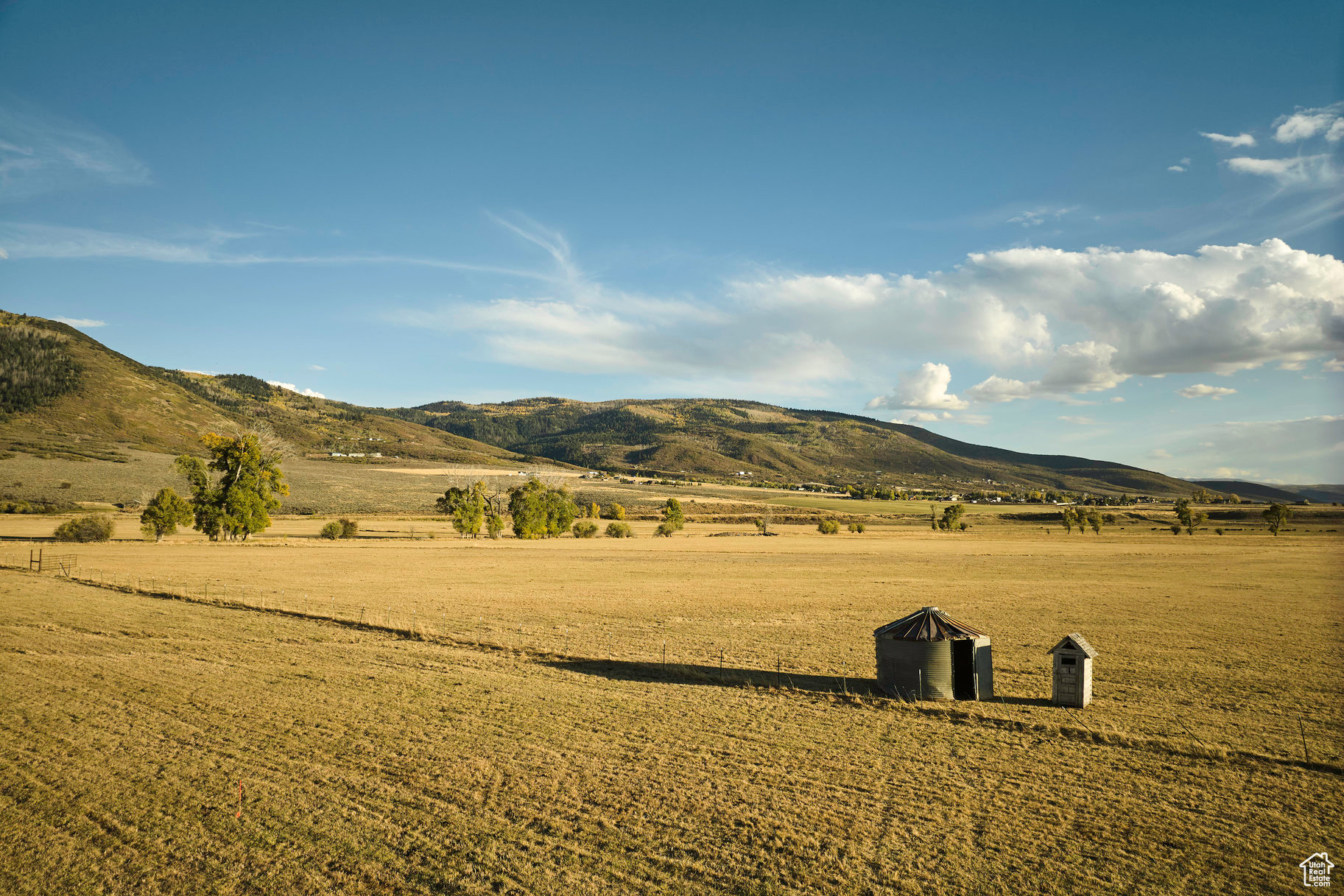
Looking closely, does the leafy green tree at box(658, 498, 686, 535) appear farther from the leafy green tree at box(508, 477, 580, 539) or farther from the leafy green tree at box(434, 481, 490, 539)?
the leafy green tree at box(434, 481, 490, 539)

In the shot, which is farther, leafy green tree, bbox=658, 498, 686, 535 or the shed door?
leafy green tree, bbox=658, 498, 686, 535

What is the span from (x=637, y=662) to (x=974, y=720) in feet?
35.9

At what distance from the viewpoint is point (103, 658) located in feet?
76.0

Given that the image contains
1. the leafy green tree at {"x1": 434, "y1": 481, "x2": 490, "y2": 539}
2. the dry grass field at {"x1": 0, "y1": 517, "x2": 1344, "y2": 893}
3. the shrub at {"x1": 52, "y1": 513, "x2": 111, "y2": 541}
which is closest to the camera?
the dry grass field at {"x1": 0, "y1": 517, "x2": 1344, "y2": 893}

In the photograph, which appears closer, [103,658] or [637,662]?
[103,658]

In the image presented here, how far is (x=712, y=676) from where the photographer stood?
23172 mm

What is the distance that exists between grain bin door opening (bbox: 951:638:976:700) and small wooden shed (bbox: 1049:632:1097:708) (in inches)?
82.6

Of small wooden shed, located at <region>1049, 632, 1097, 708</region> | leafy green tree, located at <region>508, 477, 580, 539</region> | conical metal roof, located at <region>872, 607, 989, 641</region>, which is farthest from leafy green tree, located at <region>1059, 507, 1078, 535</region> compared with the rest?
conical metal roof, located at <region>872, 607, 989, 641</region>

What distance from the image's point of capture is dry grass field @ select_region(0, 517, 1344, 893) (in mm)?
10789

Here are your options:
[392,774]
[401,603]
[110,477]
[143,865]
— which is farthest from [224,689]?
[110,477]

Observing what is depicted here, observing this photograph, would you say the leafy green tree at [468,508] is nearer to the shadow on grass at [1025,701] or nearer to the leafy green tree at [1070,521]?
the shadow on grass at [1025,701]

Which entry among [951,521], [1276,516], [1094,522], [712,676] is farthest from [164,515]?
[1276,516]

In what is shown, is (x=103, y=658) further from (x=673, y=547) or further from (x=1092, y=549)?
(x=1092, y=549)

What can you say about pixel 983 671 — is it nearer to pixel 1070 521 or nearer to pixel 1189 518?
pixel 1070 521
